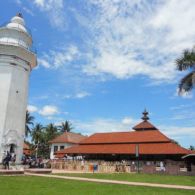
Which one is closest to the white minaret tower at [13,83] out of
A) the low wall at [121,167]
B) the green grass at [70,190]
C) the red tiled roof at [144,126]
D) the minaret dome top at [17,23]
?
the minaret dome top at [17,23]

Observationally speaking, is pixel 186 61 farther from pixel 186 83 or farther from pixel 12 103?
pixel 12 103

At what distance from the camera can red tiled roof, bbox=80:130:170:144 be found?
3788cm

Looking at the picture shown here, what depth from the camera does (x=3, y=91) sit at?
27750mm

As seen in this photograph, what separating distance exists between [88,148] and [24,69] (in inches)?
629

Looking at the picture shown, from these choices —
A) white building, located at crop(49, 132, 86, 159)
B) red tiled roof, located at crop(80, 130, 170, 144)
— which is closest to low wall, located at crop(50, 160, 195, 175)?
red tiled roof, located at crop(80, 130, 170, 144)

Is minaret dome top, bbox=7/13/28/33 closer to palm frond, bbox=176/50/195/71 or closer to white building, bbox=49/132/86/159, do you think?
palm frond, bbox=176/50/195/71

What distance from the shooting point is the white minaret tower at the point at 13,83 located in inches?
1077

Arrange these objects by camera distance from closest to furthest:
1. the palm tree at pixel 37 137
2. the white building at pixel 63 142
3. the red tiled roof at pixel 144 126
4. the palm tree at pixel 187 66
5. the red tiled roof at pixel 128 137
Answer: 1. the palm tree at pixel 187 66
2. the red tiled roof at pixel 128 137
3. the red tiled roof at pixel 144 126
4. the white building at pixel 63 142
5. the palm tree at pixel 37 137

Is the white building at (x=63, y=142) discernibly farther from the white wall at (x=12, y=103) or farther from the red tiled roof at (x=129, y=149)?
the white wall at (x=12, y=103)

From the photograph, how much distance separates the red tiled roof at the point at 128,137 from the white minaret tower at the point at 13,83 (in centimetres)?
1558

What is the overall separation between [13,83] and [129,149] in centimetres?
1632

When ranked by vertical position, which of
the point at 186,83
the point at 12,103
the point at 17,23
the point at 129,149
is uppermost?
the point at 17,23

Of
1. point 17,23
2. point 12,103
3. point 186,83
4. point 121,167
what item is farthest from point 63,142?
point 186,83

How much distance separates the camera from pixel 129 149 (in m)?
36.7
